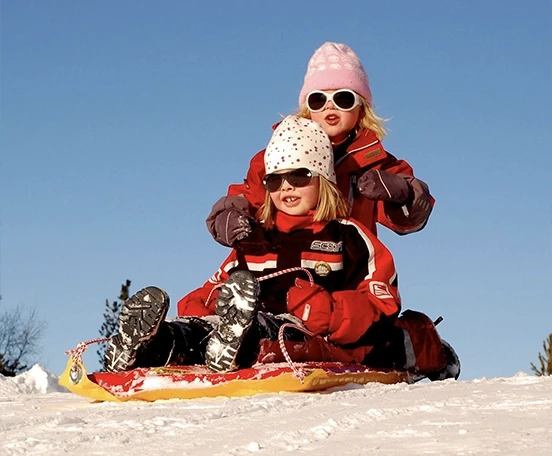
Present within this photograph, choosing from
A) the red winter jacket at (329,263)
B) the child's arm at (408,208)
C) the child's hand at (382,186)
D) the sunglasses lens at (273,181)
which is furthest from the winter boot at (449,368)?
the sunglasses lens at (273,181)

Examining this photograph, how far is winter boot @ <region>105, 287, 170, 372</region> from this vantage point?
449 cm

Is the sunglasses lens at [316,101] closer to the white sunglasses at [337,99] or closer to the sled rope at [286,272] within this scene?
the white sunglasses at [337,99]

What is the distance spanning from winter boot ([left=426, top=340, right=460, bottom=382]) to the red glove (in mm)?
1155

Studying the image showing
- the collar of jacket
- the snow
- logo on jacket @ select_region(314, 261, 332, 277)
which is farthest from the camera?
the collar of jacket

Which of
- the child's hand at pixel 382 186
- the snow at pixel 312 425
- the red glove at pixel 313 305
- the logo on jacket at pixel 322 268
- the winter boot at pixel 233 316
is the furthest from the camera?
the child's hand at pixel 382 186

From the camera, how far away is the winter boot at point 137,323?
4.49m

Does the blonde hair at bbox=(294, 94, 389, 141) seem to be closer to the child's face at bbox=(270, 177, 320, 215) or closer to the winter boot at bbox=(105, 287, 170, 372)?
the child's face at bbox=(270, 177, 320, 215)

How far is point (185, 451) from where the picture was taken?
296 centimetres

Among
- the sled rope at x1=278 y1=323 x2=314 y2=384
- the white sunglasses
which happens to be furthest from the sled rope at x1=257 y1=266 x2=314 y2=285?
the white sunglasses

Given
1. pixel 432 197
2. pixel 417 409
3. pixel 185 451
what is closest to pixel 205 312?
pixel 432 197

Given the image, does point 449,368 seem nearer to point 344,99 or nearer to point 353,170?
point 353,170

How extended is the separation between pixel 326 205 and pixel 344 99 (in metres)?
1.01

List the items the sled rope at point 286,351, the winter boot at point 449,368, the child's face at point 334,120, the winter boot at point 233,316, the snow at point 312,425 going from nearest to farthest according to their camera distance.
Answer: the snow at point 312,425, the winter boot at point 233,316, the sled rope at point 286,351, the winter boot at point 449,368, the child's face at point 334,120

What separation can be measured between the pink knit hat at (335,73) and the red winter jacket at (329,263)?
1150 millimetres
